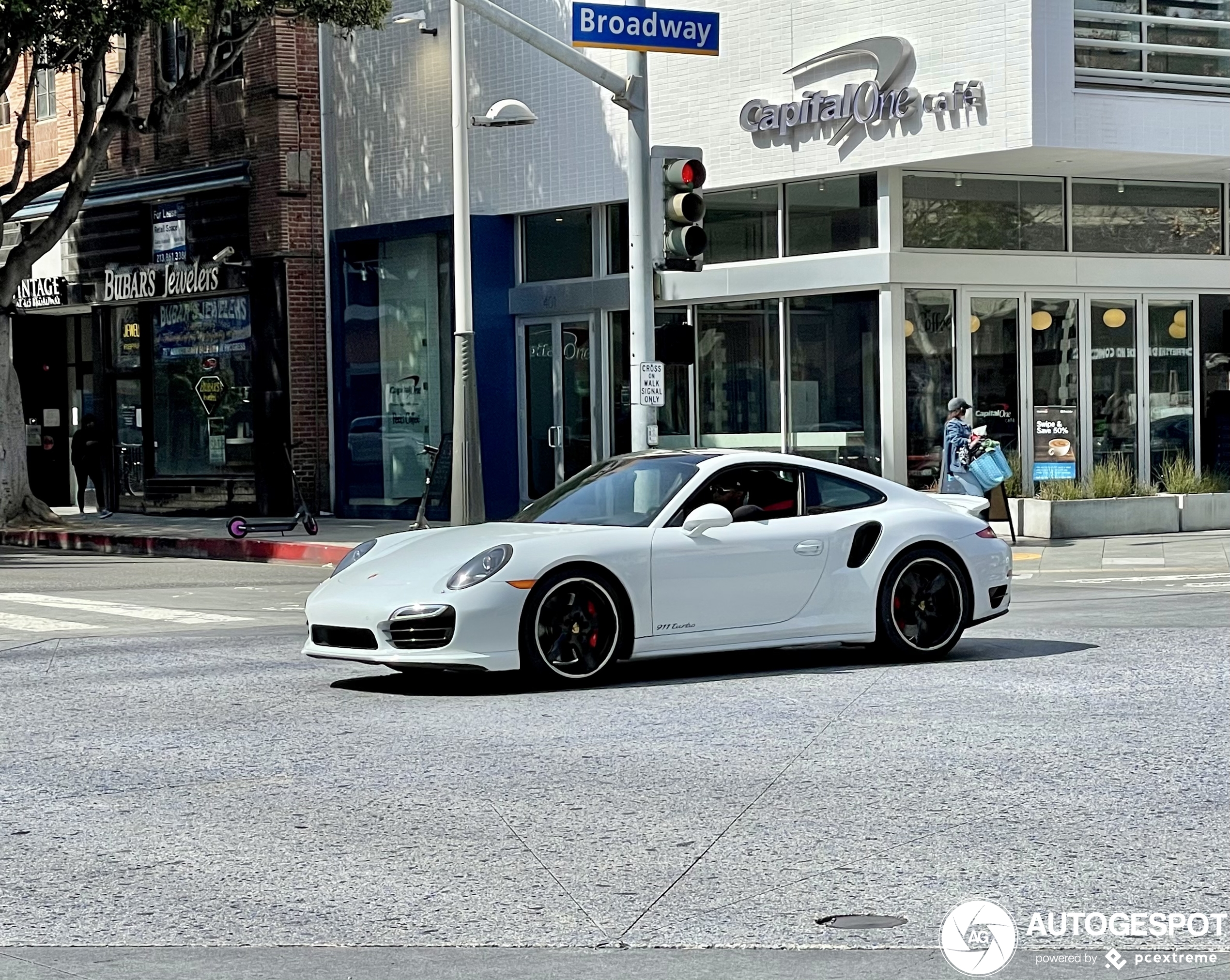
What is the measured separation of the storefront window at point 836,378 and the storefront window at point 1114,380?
3.28m

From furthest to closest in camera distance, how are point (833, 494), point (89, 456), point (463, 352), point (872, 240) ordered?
1. point (89, 456)
2. point (872, 240)
3. point (463, 352)
4. point (833, 494)

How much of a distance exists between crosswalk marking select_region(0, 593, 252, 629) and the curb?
15.9 ft

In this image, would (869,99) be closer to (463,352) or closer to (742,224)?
(742,224)

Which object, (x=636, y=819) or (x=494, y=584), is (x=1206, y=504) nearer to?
(x=494, y=584)

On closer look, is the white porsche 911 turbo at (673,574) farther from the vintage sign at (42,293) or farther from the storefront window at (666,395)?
the vintage sign at (42,293)

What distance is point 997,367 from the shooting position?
23500 millimetres

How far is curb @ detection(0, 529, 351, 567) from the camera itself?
22484 mm

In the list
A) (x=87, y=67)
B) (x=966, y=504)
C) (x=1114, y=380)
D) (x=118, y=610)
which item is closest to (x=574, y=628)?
(x=966, y=504)

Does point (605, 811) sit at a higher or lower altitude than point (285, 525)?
higher

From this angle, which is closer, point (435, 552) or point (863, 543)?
point (435, 552)

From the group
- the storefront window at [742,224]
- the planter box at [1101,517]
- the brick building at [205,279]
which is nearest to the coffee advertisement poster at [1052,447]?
the planter box at [1101,517]

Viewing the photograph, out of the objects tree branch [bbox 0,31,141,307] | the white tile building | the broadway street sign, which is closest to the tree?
tree branch [bbox 0,31,141,307]

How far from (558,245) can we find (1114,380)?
8077 millimetres
